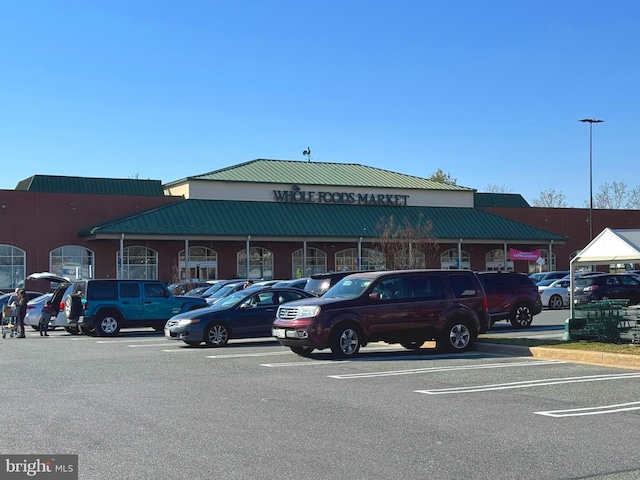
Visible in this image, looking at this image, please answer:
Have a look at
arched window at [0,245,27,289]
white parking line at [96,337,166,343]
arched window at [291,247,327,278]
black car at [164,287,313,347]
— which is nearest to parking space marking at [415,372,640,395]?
black car at [164,287,313,347]

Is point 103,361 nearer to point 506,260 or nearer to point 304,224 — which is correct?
point 304,224

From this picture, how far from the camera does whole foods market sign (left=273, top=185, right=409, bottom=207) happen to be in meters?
58.3

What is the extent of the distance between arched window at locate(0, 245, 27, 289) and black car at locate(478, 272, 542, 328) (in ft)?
111

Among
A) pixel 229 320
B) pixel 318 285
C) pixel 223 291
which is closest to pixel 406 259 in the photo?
pixel 223 291

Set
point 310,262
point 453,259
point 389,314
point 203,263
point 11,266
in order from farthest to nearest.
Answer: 1. point 453,259
2. point 310,262
3. point 203,263
4. point 11,266
5. point 389,314

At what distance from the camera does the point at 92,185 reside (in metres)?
58.1

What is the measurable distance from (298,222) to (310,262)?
3637 mm

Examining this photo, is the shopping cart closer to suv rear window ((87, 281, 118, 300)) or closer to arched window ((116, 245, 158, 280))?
suv rear window ((87, 281, 118, 300))

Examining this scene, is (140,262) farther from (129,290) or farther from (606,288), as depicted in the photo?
(606,288)

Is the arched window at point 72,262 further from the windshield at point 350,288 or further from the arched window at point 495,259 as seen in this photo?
the windshield at point 350,288

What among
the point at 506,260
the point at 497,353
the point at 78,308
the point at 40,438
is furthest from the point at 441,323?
the point at 506,260

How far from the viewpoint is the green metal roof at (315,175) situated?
2304 inches

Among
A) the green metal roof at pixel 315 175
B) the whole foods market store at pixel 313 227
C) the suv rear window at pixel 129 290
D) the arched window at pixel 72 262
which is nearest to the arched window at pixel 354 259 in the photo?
the whole foods market store at pixel 313 227

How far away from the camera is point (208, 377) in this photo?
14.3m
